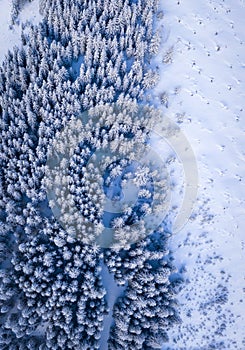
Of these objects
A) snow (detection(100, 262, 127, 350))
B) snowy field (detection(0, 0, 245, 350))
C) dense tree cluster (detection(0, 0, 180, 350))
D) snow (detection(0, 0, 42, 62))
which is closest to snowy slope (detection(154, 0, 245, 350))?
snowy field (detection(0, 0, 245, 350))

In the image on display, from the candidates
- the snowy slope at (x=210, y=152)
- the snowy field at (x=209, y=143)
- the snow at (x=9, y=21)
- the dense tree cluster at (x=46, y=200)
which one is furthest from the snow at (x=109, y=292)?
the snow at (x=9, y=21)

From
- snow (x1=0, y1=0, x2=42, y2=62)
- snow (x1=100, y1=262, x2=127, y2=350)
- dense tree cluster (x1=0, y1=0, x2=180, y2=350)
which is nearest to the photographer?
dense tree cluster (x1=0, y1=0, x2=180, y2=350)

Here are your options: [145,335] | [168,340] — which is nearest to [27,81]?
[145,335]

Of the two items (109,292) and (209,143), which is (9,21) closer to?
(209,143)

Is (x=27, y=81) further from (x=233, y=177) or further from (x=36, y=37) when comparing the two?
(x=233, y=177)

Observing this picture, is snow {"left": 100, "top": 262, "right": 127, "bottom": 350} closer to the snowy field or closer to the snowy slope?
the snowy field
